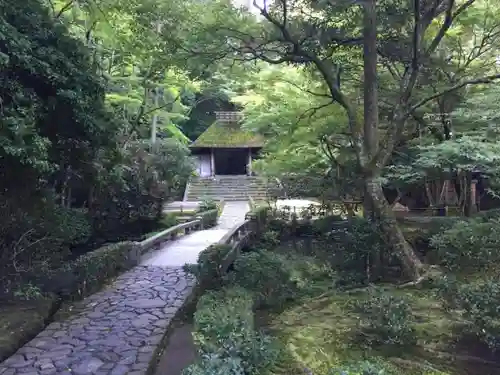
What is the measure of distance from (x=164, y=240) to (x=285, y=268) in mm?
6396

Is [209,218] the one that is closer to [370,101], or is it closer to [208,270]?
[370,101]

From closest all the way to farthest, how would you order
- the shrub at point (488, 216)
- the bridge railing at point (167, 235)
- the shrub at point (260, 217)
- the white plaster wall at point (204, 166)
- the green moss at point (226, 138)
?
the shrub at point (488, 216) → the bridge railing at point (167, 235) → the shrub at point (260, 217) → the green moss at point (226, 138) → the white plaster wall at point (204, 166)

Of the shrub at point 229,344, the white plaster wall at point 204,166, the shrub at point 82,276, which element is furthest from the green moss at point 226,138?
the shrub at point 229,344

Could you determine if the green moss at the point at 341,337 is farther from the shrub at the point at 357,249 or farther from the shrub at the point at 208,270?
the shrub at the point at 208,270

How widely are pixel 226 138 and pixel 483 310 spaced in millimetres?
28893

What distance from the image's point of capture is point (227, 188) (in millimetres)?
32438

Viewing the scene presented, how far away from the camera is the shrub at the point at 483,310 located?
5.72 meters

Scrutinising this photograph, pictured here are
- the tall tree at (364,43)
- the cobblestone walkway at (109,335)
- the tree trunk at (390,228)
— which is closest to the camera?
the cobblestone walkway at (109,335)

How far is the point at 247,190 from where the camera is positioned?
1271 inches

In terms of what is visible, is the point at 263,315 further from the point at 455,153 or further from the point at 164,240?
the point at 164,240

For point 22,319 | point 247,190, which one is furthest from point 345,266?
point 247,190

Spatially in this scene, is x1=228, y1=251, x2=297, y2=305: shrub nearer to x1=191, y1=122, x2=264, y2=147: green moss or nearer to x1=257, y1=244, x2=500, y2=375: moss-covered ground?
x1=257, y1=244, x2=500, y2=375: moss-covered ground

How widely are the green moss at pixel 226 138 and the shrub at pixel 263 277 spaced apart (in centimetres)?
2514

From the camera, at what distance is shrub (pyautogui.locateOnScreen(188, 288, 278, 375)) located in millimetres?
3986
